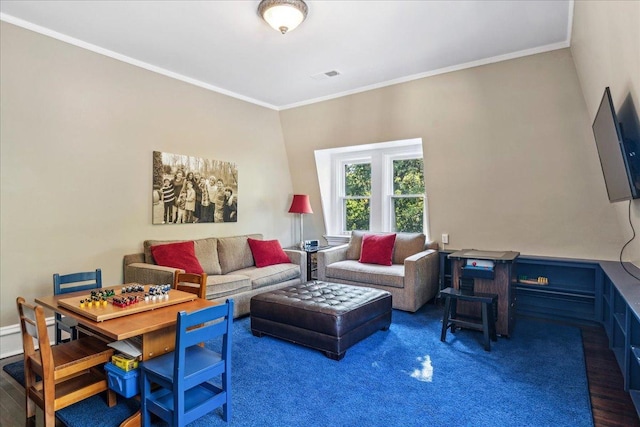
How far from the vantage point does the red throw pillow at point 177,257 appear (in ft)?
12.1

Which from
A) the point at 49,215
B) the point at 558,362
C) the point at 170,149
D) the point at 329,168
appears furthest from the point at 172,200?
the point at 558,362

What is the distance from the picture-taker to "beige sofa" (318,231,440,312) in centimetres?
393

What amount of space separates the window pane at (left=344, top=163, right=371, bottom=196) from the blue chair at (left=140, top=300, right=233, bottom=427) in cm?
391

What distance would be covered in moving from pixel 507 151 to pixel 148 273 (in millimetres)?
3805

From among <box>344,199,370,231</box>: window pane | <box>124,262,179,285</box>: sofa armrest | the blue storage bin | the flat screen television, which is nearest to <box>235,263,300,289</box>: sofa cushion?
<box>124,262,179,285</box>: sofa armrest

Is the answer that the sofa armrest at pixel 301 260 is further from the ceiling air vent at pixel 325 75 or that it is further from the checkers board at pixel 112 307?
the checkers board at pixel 112 307

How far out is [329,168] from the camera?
5828 mm

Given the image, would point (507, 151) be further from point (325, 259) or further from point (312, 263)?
point (312, 263)

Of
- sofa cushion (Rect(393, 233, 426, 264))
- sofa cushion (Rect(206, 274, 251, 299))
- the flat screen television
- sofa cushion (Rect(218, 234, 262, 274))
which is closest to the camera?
the flat screen television

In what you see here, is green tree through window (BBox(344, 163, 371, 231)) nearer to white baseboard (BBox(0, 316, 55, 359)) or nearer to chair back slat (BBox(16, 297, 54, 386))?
white baseboard (BBox(0, 316, 55, 359))

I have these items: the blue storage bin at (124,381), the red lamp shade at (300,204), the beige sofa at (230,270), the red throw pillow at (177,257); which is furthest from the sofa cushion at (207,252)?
the blue storage bin at (124,381)

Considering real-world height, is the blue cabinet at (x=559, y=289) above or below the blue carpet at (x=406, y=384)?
above

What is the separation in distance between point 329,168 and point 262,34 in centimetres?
293

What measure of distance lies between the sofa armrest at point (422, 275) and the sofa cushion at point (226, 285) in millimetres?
1754
